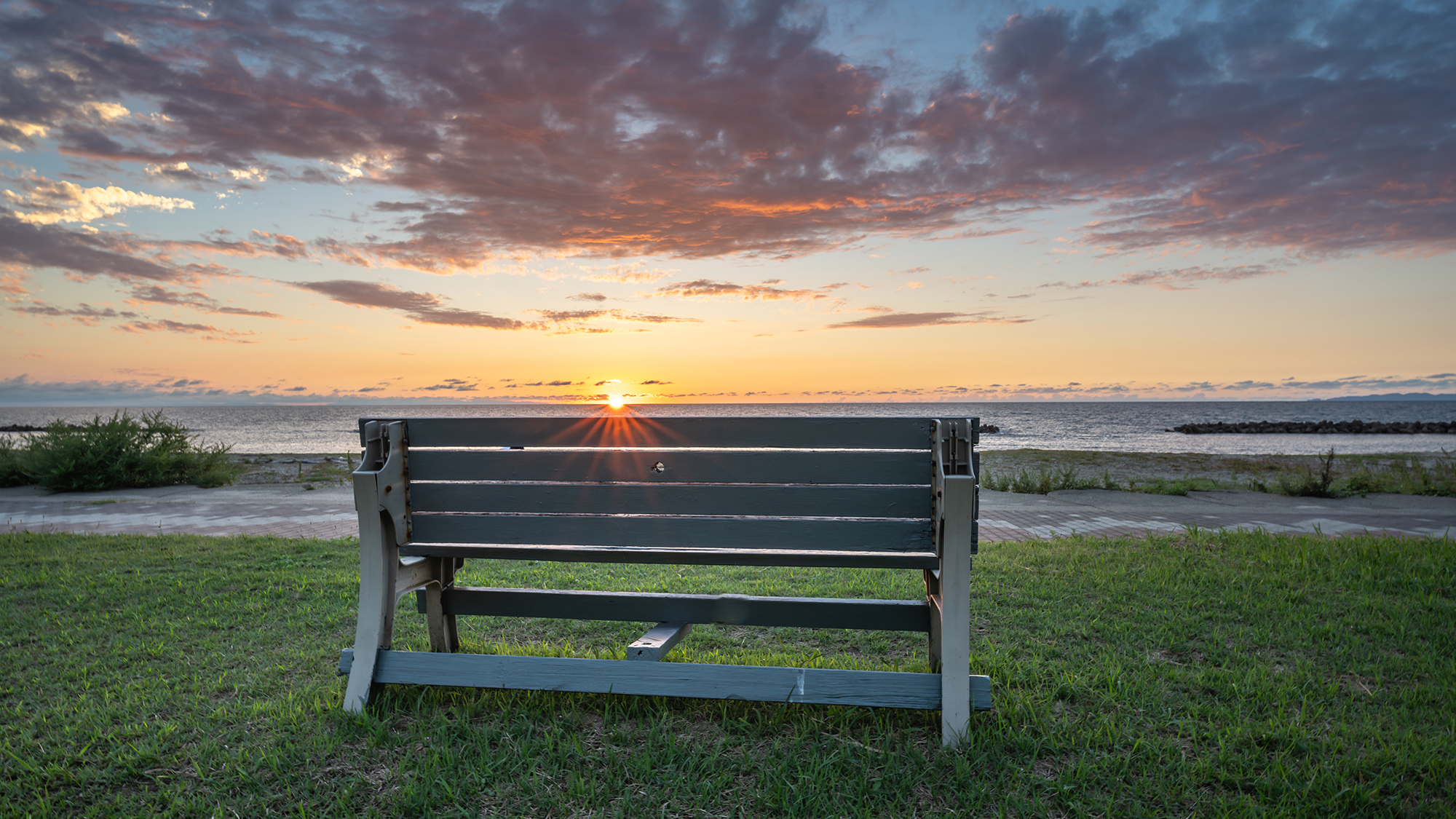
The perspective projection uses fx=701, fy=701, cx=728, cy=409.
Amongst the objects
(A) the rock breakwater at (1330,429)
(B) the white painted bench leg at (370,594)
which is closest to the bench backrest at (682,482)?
(B) the white painted bench leg at (370,594)

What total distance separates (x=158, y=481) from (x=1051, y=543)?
14059mm

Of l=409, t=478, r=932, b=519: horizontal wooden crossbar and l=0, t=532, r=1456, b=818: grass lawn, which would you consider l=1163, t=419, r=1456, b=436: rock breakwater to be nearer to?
l=0, t=532, r=1456, b=818: grass lawn

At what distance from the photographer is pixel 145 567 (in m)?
5.62

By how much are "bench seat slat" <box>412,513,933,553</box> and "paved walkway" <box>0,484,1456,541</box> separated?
4.94m

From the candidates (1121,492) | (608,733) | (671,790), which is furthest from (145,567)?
(1121,492)

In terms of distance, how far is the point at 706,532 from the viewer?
2.68m

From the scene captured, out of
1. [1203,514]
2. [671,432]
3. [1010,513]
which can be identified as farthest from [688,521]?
[1203,514]

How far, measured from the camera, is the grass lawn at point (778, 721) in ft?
7.31

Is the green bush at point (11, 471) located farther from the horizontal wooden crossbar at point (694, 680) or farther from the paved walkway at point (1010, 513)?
the horizontal wooden crossbar at point (694, 680)

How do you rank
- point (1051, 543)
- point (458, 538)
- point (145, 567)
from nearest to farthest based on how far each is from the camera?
point (458, 538) < point (145, 567) < point (1051, 543)

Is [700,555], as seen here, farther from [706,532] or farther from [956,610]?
[956,610]

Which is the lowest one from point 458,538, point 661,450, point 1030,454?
point 1030,454

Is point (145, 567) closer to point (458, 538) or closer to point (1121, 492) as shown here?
point (458, 538)

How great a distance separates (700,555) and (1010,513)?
24.4ft
